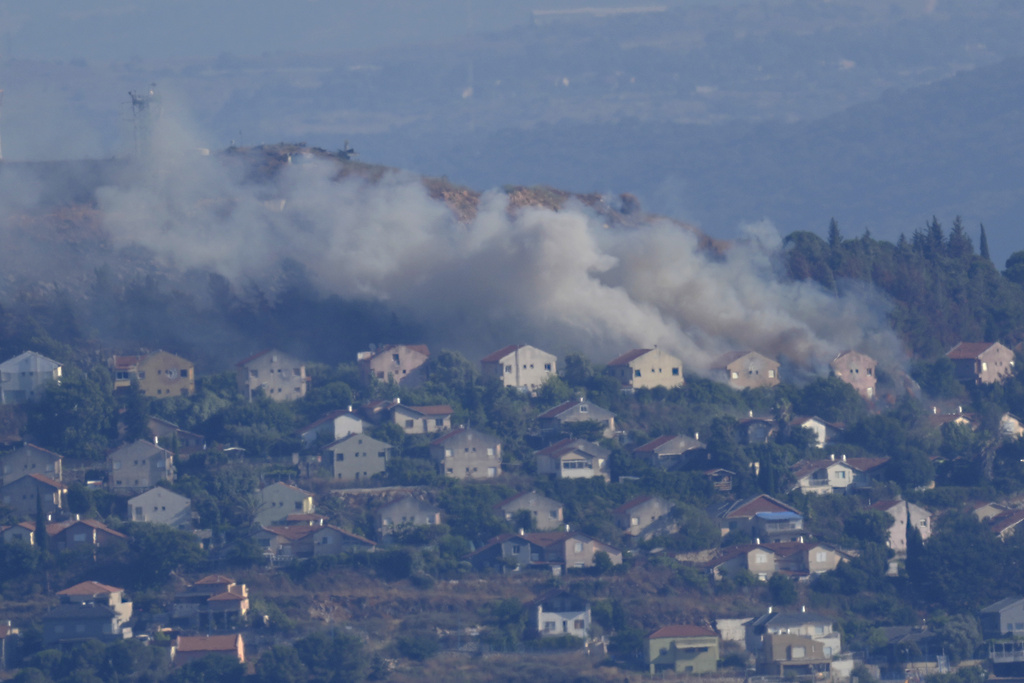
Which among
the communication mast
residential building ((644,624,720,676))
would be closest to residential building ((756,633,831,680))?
residential building ((644,624,720,676))

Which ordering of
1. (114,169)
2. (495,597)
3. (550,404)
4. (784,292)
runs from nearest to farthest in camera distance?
(495,597)
(550,404)
(784,292)
(114,169)

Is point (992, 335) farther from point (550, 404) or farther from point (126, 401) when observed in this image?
point (126, 401)

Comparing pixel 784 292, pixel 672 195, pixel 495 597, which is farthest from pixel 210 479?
pixel 672 195

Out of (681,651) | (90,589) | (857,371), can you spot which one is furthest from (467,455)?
(857,371)

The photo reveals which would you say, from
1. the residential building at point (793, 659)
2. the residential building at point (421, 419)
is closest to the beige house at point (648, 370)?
the residential building at point (421, 419)

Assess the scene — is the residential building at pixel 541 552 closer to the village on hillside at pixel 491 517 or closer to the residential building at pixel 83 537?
the village on hillside at pixel 491 517
